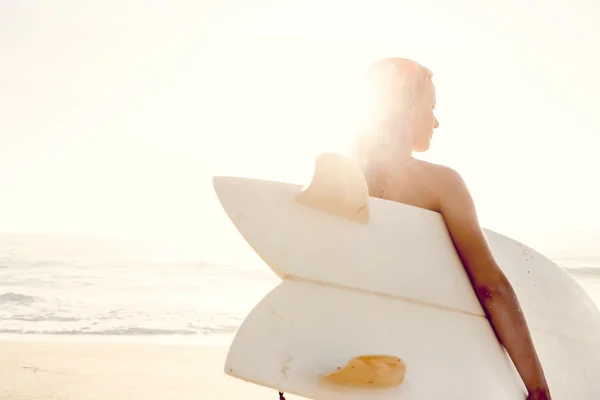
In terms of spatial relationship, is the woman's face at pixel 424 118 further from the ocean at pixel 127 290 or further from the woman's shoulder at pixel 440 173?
the ocean at pixel 127 290

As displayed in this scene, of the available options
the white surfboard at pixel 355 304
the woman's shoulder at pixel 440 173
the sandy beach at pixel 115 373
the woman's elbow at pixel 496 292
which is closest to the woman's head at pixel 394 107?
the woman's shoulder at pixel 440 173

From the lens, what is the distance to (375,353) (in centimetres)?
147

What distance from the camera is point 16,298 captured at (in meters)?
11.0

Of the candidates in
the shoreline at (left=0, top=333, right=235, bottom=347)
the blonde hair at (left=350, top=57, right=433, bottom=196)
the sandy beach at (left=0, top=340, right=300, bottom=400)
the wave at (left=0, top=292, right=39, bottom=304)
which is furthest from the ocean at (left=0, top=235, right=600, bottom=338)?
the blonde hair at (left=350, top=57, right=433, bottom=196)

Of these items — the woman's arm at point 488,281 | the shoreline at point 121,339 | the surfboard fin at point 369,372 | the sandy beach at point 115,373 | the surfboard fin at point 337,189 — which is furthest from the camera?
the shoreline at point 121,339

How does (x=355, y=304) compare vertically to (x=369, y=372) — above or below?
above

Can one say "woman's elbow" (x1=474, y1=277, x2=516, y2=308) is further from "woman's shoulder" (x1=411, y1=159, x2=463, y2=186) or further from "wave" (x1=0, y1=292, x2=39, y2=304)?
"wave" (x1=0, y1=292, x2=39, y2=304)

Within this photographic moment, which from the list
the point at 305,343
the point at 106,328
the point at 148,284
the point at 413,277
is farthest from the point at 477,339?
the point at 148,284

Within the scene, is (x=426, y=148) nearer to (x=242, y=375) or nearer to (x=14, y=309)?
(x=242, y=375)

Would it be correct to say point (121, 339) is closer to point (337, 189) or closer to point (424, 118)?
point (424, 118)

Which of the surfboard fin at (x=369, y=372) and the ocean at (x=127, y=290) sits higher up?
the surfboard fin at (x=369, y=372)

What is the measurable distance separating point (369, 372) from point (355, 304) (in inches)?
8.2

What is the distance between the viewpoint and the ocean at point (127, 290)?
8.64m

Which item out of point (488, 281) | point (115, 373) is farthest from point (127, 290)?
point (488, 281)
